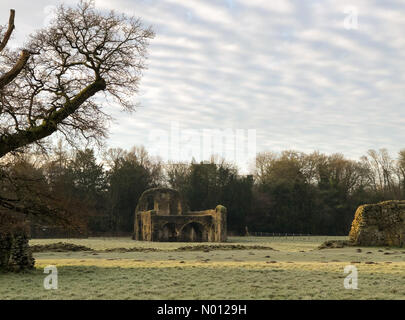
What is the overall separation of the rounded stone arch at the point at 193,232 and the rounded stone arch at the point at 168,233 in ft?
2.44

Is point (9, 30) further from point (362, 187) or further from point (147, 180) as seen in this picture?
point (362, 187)

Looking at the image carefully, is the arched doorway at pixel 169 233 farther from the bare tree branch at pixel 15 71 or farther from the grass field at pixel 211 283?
the bare tree branch at pixel 15 71

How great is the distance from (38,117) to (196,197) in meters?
50.3

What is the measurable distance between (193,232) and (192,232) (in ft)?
0.47

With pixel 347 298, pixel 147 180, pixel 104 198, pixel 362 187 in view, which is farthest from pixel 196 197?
pixel 347 298

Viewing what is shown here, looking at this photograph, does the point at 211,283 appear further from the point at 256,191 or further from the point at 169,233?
the point at 256,191

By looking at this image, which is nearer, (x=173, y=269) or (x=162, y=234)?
(x=173, y=269)

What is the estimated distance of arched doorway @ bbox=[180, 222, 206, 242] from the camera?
49647 millimetres

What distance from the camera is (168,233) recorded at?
49719 mm

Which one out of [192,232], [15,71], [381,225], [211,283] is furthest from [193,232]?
[211,283]

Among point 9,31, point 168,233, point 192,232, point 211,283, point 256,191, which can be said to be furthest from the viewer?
point 256,191

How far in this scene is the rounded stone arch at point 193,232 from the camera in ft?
160

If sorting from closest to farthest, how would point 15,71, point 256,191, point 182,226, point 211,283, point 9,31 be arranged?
point 211,283 → point 15,71 → point 9,31 → point 182,226 → point 256,191

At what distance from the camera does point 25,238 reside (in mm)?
15344
